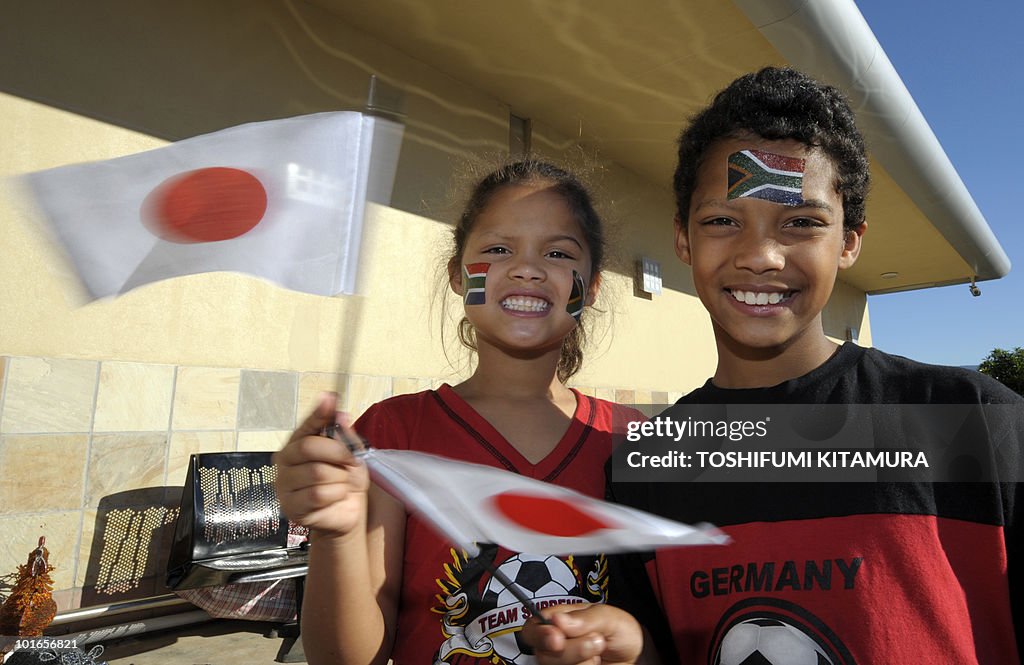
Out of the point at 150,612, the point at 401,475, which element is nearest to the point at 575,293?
the point at 401,475

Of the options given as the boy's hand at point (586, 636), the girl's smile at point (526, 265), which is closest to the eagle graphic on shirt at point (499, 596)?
the boy's hand at point (586, 636)

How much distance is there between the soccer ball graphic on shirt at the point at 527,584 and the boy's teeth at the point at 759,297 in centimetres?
59

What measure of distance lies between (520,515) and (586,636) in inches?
8.0

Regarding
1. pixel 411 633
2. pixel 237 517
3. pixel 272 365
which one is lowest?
pixel 237 517

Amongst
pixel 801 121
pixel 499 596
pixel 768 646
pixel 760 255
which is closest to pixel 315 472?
pixel 499 596

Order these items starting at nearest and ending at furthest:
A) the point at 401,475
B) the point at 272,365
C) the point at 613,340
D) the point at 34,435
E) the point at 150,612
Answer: the point at 401,475 < the point at 34,435 < the point at 150,612 < the point at 272,365 < the point at 613,340

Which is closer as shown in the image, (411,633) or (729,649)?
(729,649)

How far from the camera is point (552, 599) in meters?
1.15

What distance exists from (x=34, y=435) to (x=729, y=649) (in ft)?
9.32

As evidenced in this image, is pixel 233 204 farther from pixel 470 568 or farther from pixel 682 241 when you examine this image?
pixel 682 241

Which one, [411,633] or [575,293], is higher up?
[575,293]

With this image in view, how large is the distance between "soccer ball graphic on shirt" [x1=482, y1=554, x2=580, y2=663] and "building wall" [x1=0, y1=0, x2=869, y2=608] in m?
1.10

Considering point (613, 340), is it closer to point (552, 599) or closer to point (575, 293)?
point (575, 293)

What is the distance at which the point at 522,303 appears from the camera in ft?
4.71
